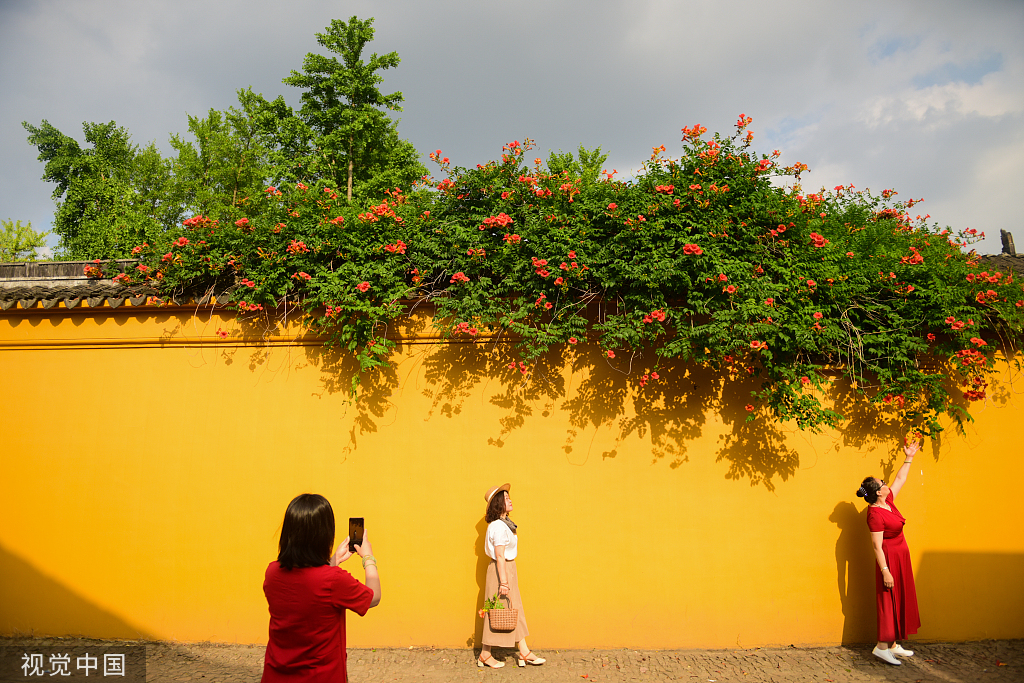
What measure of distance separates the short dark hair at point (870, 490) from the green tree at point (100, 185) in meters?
21.3

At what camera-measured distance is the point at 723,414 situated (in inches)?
185

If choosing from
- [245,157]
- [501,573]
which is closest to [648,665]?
[501,573]

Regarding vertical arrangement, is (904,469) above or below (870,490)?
above

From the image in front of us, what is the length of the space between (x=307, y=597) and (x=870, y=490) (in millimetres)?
4362

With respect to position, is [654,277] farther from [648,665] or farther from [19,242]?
[19,242]

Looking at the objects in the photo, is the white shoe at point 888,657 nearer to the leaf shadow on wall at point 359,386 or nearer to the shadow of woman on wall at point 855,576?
the shadow of woman on wall at point 855,576

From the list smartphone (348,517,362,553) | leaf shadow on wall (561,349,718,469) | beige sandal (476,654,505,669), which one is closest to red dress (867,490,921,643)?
leaf shadow on wall (561,349,718,469)

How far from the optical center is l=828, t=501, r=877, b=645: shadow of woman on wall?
14.8 feet

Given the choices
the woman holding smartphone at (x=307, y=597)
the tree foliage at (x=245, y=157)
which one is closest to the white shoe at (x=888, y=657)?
the woman holding smartphone at (x=307, y=597)

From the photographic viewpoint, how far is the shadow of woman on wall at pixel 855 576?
14.8 ft

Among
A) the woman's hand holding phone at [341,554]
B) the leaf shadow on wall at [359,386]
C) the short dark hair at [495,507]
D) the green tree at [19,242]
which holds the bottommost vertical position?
the short dark hair at [495,507]

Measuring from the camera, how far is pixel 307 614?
2188mm

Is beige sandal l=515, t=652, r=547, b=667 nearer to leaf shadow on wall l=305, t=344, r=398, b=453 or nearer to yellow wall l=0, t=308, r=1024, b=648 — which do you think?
yellow wall l=0, t=308, r=1024, b=648

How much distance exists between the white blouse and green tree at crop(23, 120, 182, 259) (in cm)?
1922
